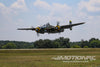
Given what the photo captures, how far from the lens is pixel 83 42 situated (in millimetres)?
174375

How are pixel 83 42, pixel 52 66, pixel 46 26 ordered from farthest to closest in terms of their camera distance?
pixel 83 42, pixel 46 26, pixel 52 66

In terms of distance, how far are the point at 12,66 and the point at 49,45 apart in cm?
8147

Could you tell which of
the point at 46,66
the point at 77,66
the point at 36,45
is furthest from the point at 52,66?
the point at 36,45

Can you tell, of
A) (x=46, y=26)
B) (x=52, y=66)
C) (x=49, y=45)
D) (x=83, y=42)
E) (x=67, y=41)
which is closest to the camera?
(x=52, y=66)

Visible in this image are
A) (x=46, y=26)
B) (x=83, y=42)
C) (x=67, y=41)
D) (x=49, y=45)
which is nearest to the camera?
(x=46, y=26)

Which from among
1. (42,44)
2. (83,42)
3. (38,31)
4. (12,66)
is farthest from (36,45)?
(12,66)

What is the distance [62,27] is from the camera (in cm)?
7000

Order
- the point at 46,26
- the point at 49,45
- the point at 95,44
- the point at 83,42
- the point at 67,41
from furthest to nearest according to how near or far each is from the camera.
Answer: the point at 83,42
the point at 95,44
the point at 67,41
the point at 49,45
the point at 46,26

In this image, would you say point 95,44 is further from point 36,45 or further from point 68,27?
point 68,27

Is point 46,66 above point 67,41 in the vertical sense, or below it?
below

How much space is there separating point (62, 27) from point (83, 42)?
107795 mm

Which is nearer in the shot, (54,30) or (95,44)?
(54,30)

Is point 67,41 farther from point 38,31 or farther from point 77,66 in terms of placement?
point 77,66

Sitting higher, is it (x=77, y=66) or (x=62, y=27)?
(x=62, y=27)
